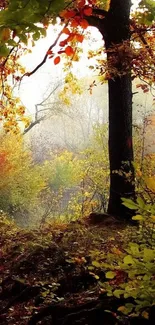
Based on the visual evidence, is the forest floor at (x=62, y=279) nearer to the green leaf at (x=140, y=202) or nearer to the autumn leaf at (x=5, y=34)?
the green leaf at (x=140, y=202)

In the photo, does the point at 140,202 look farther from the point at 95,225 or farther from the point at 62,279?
the point at 95,225

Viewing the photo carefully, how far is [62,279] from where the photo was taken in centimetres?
436

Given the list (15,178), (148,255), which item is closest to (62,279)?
(148,255)

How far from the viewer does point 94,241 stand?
5.45 metres

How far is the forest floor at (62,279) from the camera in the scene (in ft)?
10.1

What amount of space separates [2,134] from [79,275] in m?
25.8

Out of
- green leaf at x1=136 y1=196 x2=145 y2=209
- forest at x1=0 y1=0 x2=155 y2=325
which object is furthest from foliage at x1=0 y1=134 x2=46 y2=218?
green leaf at x1=136 y1=196 x2=145 y2=209

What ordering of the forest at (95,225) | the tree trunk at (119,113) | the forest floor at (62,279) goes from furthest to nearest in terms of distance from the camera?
the tree trunk at (119,113)
the forest floor at (62,279)
the forest at (95,225)

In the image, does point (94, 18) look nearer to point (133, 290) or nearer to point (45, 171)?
point (133, 290)

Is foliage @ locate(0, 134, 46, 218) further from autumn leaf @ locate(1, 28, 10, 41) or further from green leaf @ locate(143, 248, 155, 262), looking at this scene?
green leaf @ locate(143, 248, 155, 262)

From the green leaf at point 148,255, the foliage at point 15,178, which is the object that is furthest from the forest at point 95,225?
the foliage at point 15,178

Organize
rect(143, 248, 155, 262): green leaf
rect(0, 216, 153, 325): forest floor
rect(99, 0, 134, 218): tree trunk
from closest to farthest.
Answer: rect(143, 248, 155, 262): green leaf → rect(0, 216, 153, 325): forest floor → rect(99, 0, 134, 218): tree trunk

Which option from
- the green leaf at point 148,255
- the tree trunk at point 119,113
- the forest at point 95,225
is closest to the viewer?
the green leaf at point 148,255

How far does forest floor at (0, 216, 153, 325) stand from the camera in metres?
3.08
